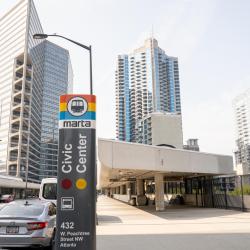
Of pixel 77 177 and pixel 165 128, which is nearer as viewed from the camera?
pixel 77 177

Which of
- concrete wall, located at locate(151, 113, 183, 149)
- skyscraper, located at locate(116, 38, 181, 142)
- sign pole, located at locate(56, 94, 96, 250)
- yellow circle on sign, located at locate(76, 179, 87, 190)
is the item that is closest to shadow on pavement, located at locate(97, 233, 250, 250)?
sign pole, located at locate(56, 94, 96, 250)

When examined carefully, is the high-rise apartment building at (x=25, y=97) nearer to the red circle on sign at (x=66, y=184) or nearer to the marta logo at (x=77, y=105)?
the marta logo at (x=77, y=105)

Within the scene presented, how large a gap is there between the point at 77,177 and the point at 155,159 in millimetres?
19101

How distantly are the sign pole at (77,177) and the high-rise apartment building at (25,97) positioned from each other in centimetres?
10106

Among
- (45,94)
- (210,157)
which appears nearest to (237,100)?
(45,94)

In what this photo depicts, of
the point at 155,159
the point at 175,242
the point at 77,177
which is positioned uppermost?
the point at 155,159

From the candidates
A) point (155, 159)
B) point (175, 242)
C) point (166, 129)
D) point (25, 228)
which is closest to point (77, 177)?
point (25, 228)

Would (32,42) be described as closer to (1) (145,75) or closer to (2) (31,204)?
(1) (145,75)

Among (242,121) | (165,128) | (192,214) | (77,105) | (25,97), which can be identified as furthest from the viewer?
(242,121)

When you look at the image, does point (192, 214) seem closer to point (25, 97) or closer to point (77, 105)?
point (77, 105)

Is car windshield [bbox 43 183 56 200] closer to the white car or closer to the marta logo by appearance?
the white car

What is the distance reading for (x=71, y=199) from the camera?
6742mm

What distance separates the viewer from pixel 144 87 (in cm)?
17925

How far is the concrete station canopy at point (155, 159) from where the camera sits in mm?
21891
